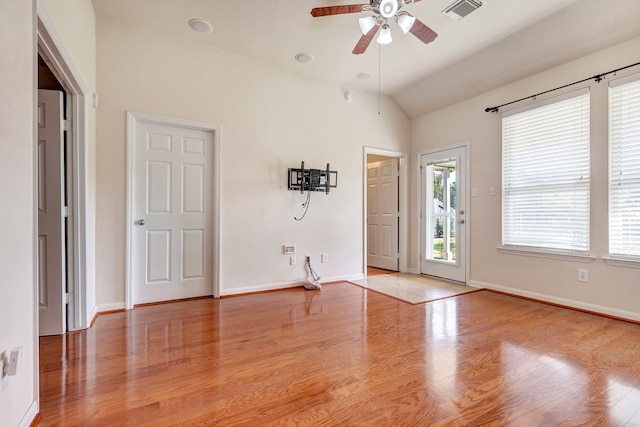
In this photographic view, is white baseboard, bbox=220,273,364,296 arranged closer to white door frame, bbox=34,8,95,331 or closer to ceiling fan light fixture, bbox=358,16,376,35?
A: white door frame, bbox=34,8,95,331

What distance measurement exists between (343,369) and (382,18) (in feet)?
9.17

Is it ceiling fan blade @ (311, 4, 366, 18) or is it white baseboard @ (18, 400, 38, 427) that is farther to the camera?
ceiling fan blade @ (311, 4, 366, 18)

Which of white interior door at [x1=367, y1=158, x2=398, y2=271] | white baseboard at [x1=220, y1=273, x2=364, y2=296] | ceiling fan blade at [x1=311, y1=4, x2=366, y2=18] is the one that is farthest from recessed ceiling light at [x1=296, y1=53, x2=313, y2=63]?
white baseboard at [x1=220, y1=273, x2=364, y2=296]

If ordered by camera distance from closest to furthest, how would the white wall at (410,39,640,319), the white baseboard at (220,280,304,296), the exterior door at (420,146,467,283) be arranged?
1. the white wall at (410,39,640,319)
2. the white baseboard at (220,280,304,296)
3. the exterior door at (420,146,467,283)

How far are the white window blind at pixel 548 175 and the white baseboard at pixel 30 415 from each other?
14.6ft

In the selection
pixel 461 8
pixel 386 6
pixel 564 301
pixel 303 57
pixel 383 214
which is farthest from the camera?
pixel 383 214

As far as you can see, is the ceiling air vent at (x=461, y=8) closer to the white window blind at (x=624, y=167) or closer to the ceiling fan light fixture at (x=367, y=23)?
the ceiling fan light fixture at (x=367, y=23)

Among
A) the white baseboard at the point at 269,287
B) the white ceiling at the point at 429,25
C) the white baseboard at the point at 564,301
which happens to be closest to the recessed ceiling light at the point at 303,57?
the white ceiling at the point at 429,25

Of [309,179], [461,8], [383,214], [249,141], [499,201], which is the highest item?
[461,8]

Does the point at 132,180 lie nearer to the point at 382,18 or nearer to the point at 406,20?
the point at 382,18

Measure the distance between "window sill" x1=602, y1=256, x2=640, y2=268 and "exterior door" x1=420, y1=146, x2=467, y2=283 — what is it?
61.5 inches

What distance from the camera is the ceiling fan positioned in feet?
7.75

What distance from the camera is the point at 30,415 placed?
140 cm

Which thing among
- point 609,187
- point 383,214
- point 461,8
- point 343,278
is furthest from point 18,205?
point 383,214
